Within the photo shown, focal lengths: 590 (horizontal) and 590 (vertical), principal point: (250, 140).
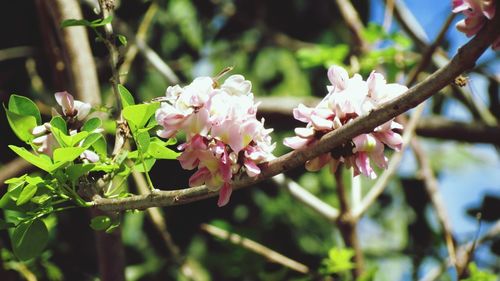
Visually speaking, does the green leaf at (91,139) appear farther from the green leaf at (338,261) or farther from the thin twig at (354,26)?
the thin twig at (354,26)

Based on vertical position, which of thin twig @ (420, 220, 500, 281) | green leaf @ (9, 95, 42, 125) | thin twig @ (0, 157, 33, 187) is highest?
green leaf @ (9, 95, 42, 125)

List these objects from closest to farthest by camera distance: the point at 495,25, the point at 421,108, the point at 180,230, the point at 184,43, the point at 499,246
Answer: the point at 495,25, the point at 499,246, the point at 421,108, the point at 180,230, the point at 184,43

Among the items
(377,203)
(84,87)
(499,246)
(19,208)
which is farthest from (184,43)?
(19,208)

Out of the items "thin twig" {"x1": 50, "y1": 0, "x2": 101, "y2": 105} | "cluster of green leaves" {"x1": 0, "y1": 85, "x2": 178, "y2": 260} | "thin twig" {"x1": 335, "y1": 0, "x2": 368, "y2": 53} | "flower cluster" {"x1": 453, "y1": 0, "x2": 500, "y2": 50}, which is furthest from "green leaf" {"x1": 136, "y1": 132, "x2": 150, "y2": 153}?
"thin twig" {"x1": 335, "y1": 0, "x2": 368, "y2": 53}

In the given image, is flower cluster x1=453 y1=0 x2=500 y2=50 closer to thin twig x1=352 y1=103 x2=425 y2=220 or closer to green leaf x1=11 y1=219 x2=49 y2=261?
green leaf x1=11 y1=219 x2=49 y2=261

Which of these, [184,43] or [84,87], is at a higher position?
[84,87]

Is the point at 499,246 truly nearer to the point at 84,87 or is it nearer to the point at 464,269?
the point at 464,269

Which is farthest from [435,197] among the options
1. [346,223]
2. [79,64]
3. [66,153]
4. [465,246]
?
Result: [66,153]
